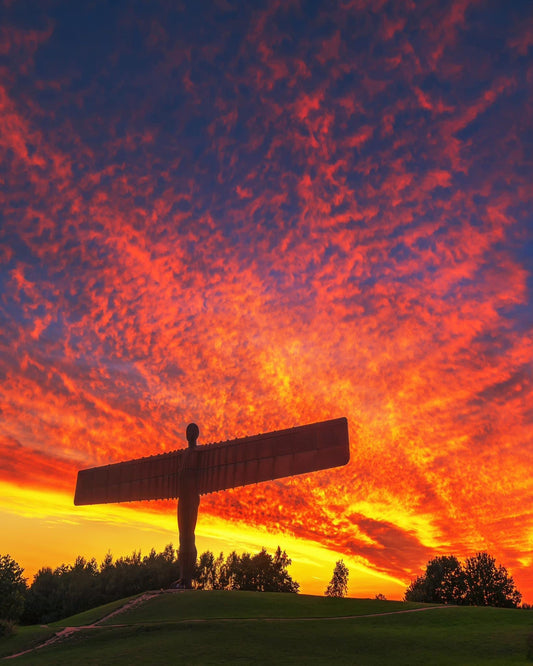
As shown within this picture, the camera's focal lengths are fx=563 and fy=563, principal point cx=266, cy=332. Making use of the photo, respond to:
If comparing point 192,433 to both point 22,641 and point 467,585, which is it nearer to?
point 22,641

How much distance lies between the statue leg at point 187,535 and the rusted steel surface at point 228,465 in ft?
3.30

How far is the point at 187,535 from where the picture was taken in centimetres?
3778

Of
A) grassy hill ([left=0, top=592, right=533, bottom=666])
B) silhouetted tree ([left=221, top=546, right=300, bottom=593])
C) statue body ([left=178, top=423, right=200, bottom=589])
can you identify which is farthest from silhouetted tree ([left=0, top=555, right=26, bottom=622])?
silhouetted tree ([left=221, top=546, right=300, bottom=593])

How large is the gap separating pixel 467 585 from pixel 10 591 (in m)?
56.0

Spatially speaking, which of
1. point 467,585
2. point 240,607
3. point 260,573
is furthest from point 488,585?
point 240,607

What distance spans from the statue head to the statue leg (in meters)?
3.77

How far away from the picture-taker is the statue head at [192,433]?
133ft

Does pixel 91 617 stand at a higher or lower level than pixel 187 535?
lower

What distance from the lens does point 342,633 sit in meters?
28.0

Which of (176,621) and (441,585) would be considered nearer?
(176,621)

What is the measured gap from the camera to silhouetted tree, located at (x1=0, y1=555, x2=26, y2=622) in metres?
40.1

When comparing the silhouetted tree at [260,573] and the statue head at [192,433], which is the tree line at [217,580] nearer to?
the silhouetted tree at [260,573]

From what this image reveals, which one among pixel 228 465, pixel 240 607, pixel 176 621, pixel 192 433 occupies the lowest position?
pixel 176 621

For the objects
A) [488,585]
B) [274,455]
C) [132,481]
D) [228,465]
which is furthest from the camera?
[488,585]
